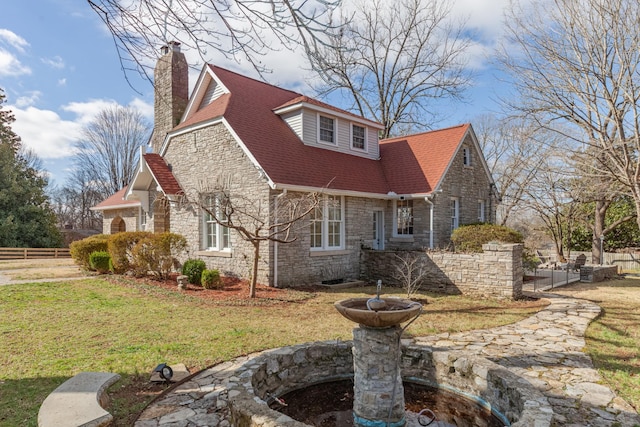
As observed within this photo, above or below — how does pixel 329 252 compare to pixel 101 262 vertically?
above

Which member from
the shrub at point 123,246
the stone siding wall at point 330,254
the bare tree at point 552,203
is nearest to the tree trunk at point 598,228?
the bare tree at point 552,203

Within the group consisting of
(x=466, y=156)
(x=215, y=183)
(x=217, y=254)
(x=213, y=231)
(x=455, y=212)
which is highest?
(x=466, y=156)

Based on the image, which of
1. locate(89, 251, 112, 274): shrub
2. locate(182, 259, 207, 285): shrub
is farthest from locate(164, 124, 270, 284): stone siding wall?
locate(89, 251, 112, 274): shrub

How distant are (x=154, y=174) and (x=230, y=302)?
291 inches

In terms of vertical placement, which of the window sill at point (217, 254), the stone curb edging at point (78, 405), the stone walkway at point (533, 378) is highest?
the window sill at point (217, 254)

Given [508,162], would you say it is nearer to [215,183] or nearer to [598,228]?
[598,228]

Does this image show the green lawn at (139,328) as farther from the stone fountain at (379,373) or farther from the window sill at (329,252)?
the stone fountain at (379,373)

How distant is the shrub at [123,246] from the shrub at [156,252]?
625mm

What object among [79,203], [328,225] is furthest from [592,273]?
[79,203]

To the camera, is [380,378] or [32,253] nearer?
[380,378]

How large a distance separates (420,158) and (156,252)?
1135cm

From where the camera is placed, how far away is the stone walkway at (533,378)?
409cm

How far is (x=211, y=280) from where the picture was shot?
38.3 feet

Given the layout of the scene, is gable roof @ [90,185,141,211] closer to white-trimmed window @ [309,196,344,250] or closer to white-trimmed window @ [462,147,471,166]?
white-trimmed window @ [309,196,344,250]
